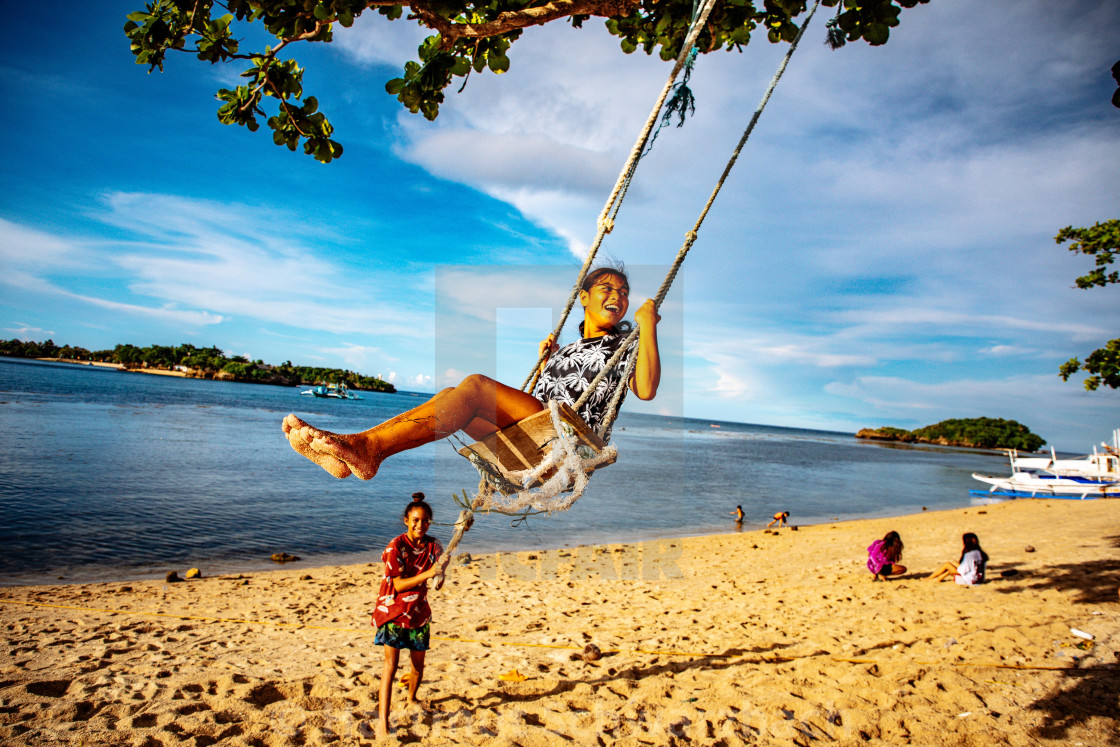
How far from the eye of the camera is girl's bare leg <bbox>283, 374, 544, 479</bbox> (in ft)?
6.23

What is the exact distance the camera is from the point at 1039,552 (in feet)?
23.4

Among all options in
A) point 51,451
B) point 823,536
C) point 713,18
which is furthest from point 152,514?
point 823,536

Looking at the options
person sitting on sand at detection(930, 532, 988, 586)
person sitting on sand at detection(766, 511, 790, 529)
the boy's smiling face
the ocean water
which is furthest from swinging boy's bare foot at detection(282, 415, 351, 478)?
person sitting on sand at detection(766, 511, 790, 529)

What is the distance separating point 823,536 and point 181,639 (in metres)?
9.60

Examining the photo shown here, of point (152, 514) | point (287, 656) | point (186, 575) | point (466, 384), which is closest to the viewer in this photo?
point (466, 384)

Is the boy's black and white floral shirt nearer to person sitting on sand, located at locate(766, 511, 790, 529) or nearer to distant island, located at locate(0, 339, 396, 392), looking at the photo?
person sitting on sand, located at locate(766, 511, 790, 529)

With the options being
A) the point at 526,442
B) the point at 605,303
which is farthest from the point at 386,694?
the point at 605,303

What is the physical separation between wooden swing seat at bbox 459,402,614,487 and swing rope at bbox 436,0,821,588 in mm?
27

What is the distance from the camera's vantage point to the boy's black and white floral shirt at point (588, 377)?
2.54 m

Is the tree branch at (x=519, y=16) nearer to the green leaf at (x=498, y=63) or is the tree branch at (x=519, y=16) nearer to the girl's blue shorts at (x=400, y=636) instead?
the green leaf at (x=498, y=63)

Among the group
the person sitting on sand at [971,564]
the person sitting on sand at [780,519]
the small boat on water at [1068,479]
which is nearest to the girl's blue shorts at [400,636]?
the person sitting on sand at [971,564]

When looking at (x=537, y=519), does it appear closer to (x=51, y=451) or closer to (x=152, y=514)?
(x=152, y=514)

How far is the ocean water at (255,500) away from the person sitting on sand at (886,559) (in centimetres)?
417

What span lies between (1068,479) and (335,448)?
21.2m
